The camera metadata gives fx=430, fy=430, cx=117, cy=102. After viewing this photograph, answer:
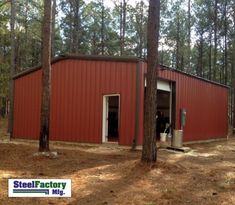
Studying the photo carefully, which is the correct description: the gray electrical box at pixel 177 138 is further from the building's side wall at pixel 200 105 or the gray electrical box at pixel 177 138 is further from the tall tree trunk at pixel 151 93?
the tall tree trunk at pixel 151 93

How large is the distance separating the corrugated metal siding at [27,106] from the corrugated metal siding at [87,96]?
1.01 m

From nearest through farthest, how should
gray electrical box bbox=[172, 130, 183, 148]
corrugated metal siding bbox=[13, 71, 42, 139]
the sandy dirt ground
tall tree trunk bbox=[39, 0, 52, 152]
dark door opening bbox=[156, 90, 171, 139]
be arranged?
the sandy dirt ground, tall tree trunk bbox=[39, 0, 52, 152], gray electrical box bbox=[172, 130, 183, 148], corrugated metal siding bbox=[13, 71, 42, 139], dark door opening bbox=[156, 90, 171, 139]

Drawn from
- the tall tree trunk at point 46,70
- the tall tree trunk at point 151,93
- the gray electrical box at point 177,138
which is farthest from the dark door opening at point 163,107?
the tall tree trunk at point 151,93

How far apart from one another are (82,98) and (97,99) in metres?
0.77

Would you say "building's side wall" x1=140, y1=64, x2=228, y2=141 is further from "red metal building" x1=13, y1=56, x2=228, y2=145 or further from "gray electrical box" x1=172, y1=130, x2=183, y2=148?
"gray electrical box" x1=172, y1=130, x2=183, y2=148

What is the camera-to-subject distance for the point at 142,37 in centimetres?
4922

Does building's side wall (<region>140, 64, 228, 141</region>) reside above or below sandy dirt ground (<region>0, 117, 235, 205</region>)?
above

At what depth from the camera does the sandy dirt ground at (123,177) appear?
7.91 metres

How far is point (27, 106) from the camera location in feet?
66.5

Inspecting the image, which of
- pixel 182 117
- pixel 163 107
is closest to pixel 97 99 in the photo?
pixel 182 117

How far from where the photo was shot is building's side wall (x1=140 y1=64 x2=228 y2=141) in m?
20.4

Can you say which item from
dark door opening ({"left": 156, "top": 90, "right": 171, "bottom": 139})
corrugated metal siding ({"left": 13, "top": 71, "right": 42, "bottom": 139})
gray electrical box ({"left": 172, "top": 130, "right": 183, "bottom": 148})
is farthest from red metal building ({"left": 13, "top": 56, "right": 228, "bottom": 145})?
dark door opening ({"left": 156, "top": 90, "right": 171, "bottom": 139})

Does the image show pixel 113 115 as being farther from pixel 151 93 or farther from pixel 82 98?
pixel 151 93

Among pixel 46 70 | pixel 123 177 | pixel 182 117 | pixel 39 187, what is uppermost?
pixel 46 70
